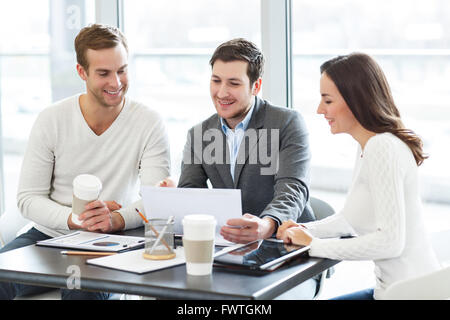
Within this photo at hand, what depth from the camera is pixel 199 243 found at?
161 centimetres

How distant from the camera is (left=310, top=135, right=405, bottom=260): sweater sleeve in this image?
1765 mm

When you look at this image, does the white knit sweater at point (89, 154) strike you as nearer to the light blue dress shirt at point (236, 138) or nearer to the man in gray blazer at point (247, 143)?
the man in gray blazer at point (247, 143)

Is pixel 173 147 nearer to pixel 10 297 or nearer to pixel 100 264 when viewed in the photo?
pixel 10 297

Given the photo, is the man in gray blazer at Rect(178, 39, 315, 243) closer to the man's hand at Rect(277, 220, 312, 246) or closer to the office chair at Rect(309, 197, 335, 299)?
the office chair at Rect(309, 197, 335, 299)

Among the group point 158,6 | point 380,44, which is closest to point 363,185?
point 380,44

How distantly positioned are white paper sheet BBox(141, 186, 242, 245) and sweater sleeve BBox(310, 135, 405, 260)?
10.9 inches

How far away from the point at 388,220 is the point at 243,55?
1053mm

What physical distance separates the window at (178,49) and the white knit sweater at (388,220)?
61.0 inches

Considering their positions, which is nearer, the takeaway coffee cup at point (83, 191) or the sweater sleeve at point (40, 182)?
the takeaway coffee cup at point (83, 191)

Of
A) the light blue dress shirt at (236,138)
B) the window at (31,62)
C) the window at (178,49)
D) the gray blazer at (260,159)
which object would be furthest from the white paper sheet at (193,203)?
the window at (31,62)

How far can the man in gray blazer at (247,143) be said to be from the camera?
2.46m

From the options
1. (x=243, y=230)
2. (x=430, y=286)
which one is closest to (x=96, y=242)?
(x=243, y=230)

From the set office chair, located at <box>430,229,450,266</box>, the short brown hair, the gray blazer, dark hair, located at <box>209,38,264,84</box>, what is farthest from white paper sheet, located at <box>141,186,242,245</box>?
office chair, located at <box>430,229,450,266</box>
